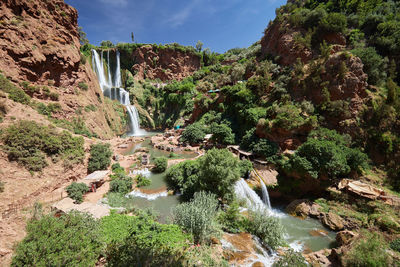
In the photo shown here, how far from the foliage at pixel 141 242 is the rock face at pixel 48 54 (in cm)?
1681

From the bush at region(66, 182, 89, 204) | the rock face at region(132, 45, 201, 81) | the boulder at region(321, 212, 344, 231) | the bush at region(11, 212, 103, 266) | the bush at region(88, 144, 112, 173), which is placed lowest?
the boulder at region(321, 212, 344, 231)

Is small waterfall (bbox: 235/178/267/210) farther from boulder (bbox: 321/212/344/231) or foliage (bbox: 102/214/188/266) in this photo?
foliage (bbox: 102/214/188/266)

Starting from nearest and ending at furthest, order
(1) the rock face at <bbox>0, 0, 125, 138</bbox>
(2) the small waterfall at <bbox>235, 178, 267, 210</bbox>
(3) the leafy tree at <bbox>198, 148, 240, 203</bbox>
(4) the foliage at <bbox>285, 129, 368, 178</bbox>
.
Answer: (3) the leafy tree at <bbox>198, 148, 240, 203</bbox> → (4) the foliage at <bbox>285, 129, 368, 178</bbox> → (2) the small waterfall at <bbox>235, 178, 267, 210</bbox> → (1) the rock face at <bbox>0, 0, 125, 138</bbox>

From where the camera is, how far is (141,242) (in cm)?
596

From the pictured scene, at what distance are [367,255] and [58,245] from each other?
10799 mm

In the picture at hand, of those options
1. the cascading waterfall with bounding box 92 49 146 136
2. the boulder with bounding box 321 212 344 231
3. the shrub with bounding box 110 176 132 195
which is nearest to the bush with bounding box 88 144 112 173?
the shrub with bounding box 110 176 132 195

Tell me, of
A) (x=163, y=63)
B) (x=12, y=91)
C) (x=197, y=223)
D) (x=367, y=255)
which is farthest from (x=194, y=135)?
(x=163, y=63)

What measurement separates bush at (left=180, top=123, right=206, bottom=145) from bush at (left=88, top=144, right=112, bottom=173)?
12.3 m

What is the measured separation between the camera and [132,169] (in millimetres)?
15773

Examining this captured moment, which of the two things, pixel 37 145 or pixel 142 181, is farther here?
pixel 142 181

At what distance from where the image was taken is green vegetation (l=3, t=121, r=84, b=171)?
9750mm

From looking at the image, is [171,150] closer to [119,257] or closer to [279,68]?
[119,257]

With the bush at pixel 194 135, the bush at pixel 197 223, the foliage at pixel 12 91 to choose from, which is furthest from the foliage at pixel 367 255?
the foliage at pixel 12 91

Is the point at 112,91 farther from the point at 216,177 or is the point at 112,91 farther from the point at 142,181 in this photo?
the point at 216,177
